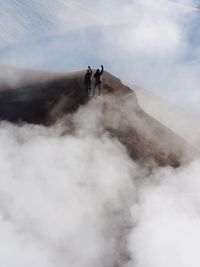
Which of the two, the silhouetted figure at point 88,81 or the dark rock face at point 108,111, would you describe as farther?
the silhouetted figure at point 88,81

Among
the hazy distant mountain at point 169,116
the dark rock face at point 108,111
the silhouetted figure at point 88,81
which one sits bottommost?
the hazy distant mountain at point 169,116

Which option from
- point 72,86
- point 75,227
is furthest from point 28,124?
point 75,227

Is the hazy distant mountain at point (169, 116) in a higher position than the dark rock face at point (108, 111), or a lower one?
lower

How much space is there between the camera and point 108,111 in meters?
29.8

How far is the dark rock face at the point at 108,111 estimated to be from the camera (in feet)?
96.2

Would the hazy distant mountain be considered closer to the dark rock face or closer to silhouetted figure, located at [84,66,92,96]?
the dark rock face

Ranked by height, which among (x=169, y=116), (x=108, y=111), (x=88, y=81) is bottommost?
(x=169, y=116)

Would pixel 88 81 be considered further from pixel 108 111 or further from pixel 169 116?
pixel 169 116

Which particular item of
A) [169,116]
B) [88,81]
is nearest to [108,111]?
[88,81]

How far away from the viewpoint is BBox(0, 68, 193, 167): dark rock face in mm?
29328

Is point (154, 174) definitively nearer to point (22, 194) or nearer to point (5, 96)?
point (22, 194)

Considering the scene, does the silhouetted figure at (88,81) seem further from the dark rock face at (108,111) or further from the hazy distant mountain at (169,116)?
the hazy distant mountain at (169,116)

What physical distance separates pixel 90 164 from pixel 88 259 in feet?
18.8

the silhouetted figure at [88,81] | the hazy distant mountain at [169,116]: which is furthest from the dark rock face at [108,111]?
the hazy distant mountain at [169,116]
